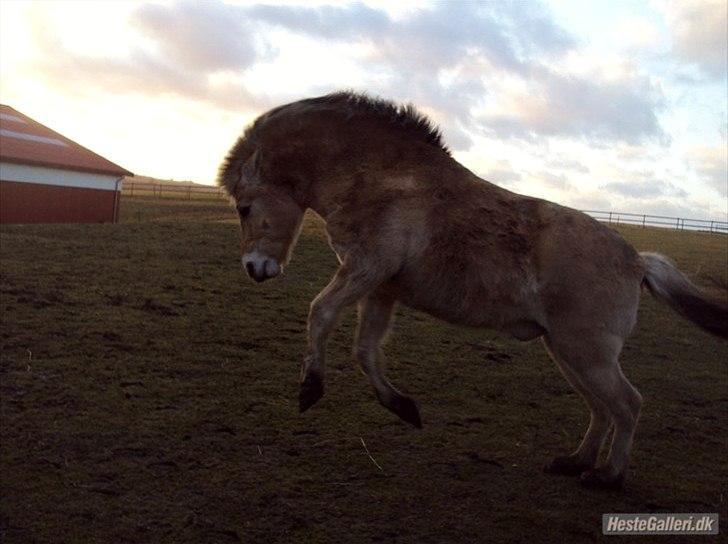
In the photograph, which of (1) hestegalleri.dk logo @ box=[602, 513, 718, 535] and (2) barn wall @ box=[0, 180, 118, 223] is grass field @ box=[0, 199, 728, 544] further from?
(2) barn wall @ box=[0, 180, 118, 223]

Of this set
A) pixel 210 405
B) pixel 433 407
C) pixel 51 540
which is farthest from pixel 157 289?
pixel 51 540

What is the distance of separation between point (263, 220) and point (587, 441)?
11.9ft

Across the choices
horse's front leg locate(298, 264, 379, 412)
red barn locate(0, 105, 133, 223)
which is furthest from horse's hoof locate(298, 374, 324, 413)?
red barn locate(0, 105, 133, 223)

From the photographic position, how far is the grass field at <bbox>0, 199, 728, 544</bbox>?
5.84 meters

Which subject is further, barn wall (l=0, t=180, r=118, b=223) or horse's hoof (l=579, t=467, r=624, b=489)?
barn wall (l=0, t=180, r=118, b=223)

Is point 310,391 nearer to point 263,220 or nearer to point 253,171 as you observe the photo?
point 263,220

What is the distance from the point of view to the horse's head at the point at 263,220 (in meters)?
4.64

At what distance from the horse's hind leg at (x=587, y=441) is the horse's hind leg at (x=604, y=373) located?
0.23 ft

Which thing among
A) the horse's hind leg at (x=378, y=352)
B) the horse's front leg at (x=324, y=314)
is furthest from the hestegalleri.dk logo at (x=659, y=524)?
the horse's front leg at (x=324, y=314)

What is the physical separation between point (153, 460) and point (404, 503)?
227 centimetres

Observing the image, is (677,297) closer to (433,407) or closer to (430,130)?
(430,130)

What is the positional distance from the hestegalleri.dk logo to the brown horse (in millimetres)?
1137

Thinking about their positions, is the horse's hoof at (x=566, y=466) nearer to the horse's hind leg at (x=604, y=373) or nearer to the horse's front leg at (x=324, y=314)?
the horse's hind leg at (x=604, y=373)

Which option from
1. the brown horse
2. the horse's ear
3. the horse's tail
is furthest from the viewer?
the horse's tail
